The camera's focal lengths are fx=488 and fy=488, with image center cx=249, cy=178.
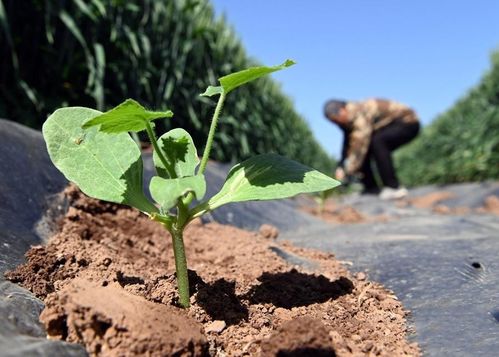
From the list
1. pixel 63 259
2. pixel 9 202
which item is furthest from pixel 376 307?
pixel 9 202

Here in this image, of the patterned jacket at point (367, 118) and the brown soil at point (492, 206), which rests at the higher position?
the patterned jacket at point (367, 118)

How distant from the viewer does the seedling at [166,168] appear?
887mm

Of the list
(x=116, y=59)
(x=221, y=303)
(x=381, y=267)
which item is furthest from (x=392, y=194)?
(x=221, y=303)

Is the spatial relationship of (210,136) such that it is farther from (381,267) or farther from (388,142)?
(388,142)

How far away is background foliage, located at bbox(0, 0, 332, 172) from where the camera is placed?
8.54 ft

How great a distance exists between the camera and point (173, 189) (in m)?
0.76

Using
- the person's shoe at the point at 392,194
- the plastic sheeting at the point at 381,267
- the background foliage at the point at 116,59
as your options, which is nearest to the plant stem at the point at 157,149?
the plastic sheeting at the point at 381,267

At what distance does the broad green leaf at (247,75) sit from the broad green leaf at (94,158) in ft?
0.77

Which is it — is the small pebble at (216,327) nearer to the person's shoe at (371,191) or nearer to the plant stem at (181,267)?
the plant stem at (181,267)

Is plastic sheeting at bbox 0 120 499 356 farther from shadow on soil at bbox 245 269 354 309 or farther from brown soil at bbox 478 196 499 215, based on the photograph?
brown soil at bbox 478 196 499 215

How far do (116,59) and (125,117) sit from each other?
263 cm

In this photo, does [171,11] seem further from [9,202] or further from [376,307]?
[376,307]

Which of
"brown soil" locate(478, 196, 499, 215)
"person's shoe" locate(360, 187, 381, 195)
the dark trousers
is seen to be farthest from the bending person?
"brown soil" locate(478, 196, 499, 215)

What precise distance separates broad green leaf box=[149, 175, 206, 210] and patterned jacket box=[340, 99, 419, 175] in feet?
18.8
